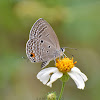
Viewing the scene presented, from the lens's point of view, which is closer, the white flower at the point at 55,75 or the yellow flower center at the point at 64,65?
the white flower at the point at 55,75

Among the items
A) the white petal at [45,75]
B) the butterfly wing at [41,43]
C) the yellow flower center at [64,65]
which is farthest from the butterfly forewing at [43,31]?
the white petal at [45,75]

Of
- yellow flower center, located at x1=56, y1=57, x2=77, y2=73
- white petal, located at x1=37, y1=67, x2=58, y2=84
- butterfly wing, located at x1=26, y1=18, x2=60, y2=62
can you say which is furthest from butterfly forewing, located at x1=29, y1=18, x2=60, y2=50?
white petal, located at x1=37, y1=67, x2=58, y2=84

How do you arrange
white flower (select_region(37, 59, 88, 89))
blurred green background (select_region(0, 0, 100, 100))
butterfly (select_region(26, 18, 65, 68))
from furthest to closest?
blurred green background (select_region(0, 0, 100, 100)) < butterfly (select_region(26, 18, 65, 68)) < white flower (select_region(37, 59, 88, 89))

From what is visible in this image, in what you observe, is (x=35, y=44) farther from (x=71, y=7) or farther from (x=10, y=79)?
(x=71, y=7)

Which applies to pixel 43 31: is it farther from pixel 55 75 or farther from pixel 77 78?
pixel 77 78

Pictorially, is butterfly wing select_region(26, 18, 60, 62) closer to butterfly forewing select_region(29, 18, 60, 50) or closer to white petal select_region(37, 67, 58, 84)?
butterfly forewing select_region(29, 18, 60, 50)

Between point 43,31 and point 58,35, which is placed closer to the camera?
point 43,31

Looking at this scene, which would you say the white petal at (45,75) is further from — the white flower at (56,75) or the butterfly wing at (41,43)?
the butterfly wing at (41,43)

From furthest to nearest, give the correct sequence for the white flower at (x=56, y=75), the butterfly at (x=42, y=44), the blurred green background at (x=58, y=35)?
the blurred green background at (x=58, y=35) < the butterfly at (x=42, y=44) < the white flower at (x=56, y=75)

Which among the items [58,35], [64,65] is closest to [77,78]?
[64,65]
